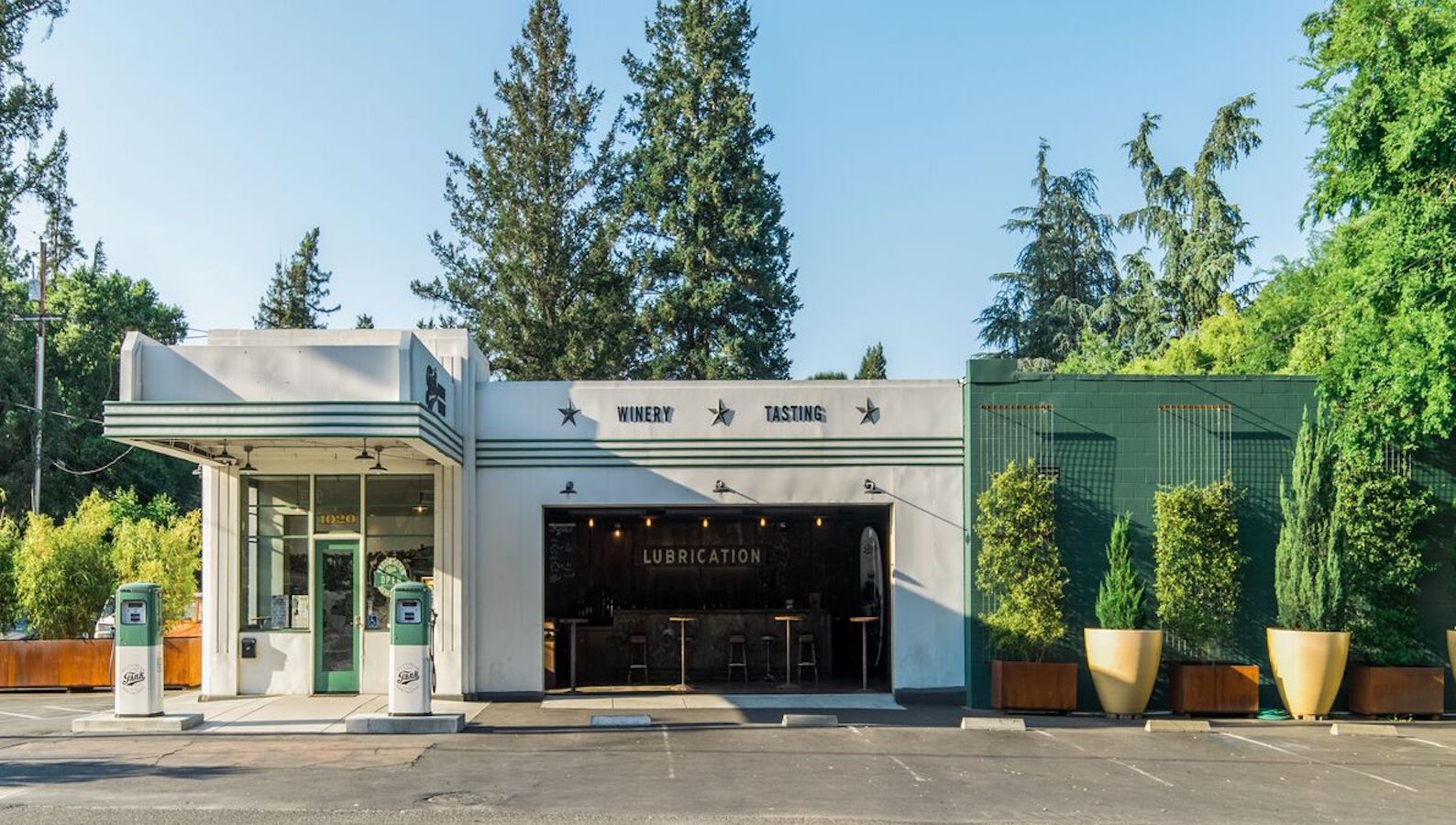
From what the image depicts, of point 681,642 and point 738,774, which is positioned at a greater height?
point 681,642

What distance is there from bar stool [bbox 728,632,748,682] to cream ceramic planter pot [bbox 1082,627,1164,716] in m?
5.77

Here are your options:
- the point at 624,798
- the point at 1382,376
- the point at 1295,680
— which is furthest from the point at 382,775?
the point at 1382,376

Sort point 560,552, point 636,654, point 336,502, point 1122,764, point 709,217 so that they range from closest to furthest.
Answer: point 1122,764 → point 336,502 → point 636,654 → point 560,552 → point 709,217

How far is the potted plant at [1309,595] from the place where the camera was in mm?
16547

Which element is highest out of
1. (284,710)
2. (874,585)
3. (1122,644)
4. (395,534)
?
(395,534)

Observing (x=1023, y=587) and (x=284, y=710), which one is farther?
(x=1023, y=587)

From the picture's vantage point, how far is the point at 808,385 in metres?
18.4

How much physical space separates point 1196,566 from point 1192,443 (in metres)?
1.73

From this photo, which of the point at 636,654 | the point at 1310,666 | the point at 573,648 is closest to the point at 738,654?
the point at 636,654

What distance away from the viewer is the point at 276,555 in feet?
60.5

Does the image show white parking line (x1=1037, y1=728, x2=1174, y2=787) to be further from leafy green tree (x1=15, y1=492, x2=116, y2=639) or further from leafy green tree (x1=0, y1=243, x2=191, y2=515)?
leafy green tree (x1=0, y1=243, x2=191, y2=515)

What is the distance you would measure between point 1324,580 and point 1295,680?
133 cm

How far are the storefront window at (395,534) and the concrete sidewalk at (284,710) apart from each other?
1439 mm

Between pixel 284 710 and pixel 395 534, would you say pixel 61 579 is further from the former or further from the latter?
pixel 395 534
